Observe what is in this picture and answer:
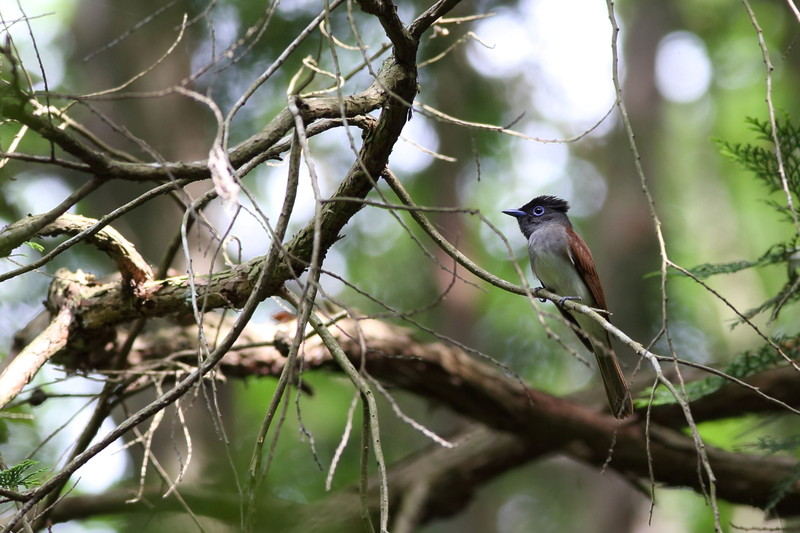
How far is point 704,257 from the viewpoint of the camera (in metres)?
13.8

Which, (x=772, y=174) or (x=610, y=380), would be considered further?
(x=610, y=380)

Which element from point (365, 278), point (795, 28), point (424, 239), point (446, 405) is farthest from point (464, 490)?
point (795, 28)

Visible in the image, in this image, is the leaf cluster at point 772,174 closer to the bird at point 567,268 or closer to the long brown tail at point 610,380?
the long brown tail at point 610,380

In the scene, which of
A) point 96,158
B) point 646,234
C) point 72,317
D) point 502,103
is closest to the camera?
point 96,158

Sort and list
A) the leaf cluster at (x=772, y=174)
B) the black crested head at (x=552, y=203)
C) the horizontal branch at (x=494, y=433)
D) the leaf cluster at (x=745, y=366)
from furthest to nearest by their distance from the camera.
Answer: the black crested head at (x=552, y=203)
the horizontal branch at (x=494, y=433)
the leaf cluster at (x=745, y=366)
the leaf cluster at (x=772, y=174)

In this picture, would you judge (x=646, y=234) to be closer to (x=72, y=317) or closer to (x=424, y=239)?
(x=424, y=239)

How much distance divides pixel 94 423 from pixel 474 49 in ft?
22.3

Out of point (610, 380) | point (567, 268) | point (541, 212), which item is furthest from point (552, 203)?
point (610, 380)

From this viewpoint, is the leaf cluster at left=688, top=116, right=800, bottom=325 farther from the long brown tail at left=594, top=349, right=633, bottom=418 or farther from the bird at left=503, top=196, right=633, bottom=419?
the bird at left=503, top=196, right=633, bottom=419

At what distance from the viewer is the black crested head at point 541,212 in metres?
5.70

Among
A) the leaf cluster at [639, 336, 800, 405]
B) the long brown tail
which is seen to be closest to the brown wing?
the long brown tail

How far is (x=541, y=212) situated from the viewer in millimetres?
5750

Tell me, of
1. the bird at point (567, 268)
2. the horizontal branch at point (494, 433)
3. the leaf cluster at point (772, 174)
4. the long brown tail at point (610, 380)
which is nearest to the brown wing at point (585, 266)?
the bird at point (567, 268)

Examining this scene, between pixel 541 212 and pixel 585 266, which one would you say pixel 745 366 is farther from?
pixel 541 212
